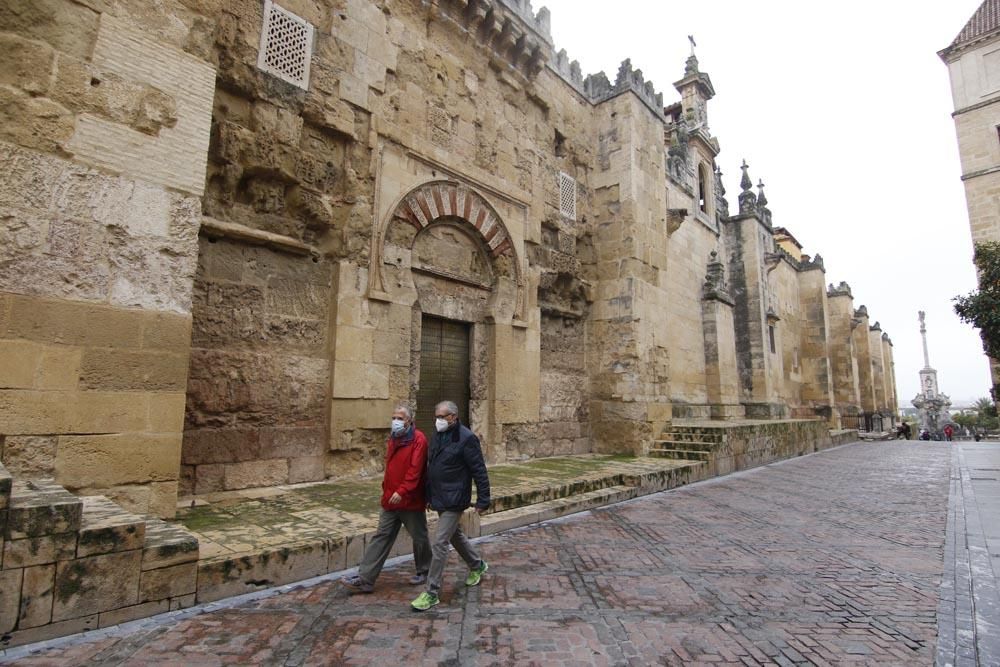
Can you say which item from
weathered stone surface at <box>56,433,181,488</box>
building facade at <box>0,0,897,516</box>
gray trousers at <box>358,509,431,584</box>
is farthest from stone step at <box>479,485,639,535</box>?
weathered stone surface at <box>56,433,181,488</box>

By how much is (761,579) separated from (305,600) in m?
3.25

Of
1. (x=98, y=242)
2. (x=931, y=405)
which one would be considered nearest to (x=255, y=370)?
(x=98, y=242)

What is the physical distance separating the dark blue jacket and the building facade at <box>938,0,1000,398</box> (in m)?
21.4

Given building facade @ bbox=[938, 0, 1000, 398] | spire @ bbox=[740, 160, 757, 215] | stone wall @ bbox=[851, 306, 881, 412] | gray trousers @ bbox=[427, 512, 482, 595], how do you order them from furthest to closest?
stone wall @ bbox=[851, 306, 881, 412] → spire @ bbox=[740, 160, 757, 215] → building facade @ bbox=[938, 0, 1000, 398] → gray trousers @ bbox=[427, 512, 482, 595]

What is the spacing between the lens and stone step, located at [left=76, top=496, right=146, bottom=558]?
9.34 feet

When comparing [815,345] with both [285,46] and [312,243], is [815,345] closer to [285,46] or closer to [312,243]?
[312,243]

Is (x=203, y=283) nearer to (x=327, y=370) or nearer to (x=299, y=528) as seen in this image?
(x=327, y=370)

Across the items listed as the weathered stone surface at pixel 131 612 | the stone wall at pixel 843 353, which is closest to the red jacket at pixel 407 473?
the weathered stone surface at pixel 131 612

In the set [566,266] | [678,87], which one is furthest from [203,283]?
[678,87]

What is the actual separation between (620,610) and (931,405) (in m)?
51.3

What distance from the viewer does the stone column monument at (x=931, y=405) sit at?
41.0 m

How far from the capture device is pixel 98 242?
412 cm

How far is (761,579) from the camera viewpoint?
12.9 ft

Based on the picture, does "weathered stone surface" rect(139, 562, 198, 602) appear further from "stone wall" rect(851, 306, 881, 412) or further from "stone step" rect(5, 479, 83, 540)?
"stone wall" rect(851, 306, 881, 412)
